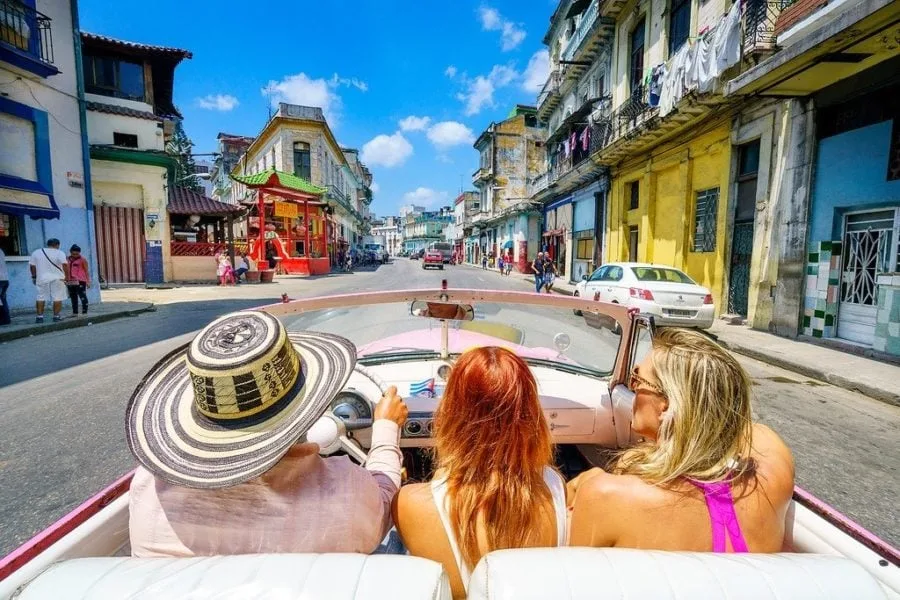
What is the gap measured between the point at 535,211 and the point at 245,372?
112 ft

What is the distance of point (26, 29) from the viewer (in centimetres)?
1084

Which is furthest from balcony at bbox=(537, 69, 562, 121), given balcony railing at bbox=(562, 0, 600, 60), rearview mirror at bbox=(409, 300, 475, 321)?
rearview mirror at bbox=(409, 300, 475, 321)

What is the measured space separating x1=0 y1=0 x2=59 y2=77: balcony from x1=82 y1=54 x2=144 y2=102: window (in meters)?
6.87

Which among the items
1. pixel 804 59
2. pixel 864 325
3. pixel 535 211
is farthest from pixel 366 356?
pixel 535 211

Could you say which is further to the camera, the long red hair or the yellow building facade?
the yellow building facade

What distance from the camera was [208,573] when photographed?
0.90 m

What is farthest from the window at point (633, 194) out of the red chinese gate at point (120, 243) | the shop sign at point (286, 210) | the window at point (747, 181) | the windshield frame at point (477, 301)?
the red chinese gate at point (120, 243)

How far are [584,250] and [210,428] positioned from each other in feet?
75.4

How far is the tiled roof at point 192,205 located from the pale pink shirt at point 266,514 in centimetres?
2216

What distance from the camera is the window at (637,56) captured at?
52.3 feet

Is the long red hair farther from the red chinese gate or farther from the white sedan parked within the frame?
the red chinese gate

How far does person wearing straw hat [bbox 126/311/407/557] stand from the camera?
1.12 metres

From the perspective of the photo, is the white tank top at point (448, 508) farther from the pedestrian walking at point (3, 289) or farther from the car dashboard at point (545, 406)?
the pedestrian walking at point (3, 289)

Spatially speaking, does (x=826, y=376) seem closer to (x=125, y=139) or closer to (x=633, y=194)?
(x=633, y=194)
